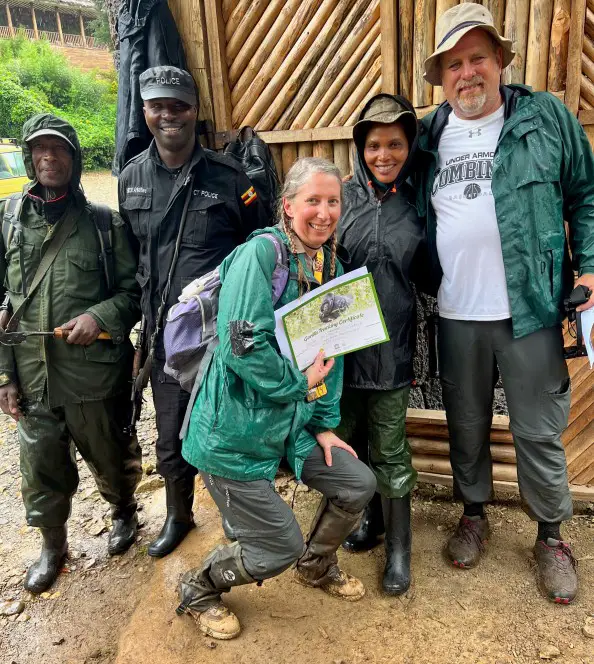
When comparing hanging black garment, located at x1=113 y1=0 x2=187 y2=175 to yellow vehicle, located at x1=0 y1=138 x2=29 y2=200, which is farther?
yellow vehicle, located at x1=0 y1=138 x2=29 y2=200

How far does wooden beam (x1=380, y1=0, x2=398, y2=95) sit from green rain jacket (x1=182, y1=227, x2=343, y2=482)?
1784mm

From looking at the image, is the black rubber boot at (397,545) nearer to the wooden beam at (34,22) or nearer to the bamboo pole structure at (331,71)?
the bamboo pole structure at (331,71)

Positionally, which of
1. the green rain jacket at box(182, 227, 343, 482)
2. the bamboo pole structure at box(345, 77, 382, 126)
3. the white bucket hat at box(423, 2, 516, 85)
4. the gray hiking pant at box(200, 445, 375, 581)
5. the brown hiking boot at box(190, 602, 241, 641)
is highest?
the white bucket hat at box(423, 2, 516, 85)

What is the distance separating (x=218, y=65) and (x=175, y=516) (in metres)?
3.25

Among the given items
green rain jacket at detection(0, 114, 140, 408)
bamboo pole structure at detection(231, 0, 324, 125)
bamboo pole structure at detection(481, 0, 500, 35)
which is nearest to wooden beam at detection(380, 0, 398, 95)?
Answer: bamboo pole structure at detection(231, 0, 324, 125)

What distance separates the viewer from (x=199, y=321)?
7.86 ft

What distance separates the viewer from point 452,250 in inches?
106

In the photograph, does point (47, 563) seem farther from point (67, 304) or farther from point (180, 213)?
point (180, 213)

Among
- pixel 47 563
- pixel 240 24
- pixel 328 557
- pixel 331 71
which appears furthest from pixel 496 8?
pixel 47 563

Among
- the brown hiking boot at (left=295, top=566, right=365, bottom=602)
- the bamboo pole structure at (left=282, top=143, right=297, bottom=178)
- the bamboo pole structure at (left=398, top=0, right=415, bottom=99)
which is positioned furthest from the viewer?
the bamboo pole structure at (left=282, top=143, right=297, bottom=178)

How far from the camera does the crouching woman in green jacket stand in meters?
2.20

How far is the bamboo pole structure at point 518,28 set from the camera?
3.17 meters

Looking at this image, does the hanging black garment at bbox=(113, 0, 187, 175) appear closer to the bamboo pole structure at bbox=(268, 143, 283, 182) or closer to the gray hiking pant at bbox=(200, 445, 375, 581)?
the bamboo pole structure at bbox=(268, 143, 283, 182)

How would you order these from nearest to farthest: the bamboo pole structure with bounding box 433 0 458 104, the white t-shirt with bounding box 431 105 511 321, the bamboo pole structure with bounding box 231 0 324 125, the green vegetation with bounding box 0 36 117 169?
the white t-shirt with bounding box 431 105 511 321 → the bamboo pole structure with bounding box 433 0 458 104 → the bamboo pole structure with bounding box 231 0 324 125 → the green vegetation with bounding box 0 36 117 169
